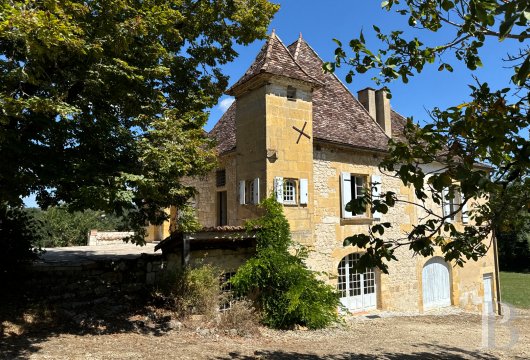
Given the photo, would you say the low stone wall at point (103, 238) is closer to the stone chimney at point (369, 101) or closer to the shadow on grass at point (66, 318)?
the shadow on grass at point (66, 318)

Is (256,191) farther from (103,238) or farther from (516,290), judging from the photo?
(516,290)

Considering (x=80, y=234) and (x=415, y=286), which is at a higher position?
(x=80, y=234)

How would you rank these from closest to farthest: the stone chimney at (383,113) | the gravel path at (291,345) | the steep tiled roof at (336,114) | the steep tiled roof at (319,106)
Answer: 1. the gravel path at (291,345)
2. the steep tiled roof at (319,106)
3. the steep tiled roof at (336,114)
4. the stone chimney at (383,113)

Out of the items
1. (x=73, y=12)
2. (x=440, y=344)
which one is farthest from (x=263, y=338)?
(x=73, y=12)

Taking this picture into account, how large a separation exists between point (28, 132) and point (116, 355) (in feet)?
13.0

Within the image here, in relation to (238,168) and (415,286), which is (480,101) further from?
(415,286)

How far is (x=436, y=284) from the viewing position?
1435 centimetres

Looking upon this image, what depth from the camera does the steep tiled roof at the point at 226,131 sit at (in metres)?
12.5

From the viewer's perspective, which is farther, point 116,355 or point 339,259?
point 339,259

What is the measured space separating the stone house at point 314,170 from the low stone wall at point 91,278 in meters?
1.90

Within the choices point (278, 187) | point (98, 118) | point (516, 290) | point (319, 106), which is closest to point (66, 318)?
point (98, 118)

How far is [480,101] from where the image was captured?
4.26 meters

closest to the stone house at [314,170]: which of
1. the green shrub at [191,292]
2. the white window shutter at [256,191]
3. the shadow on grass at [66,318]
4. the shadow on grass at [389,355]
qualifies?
the white window shutter at [256,191]

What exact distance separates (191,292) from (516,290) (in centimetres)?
2805
